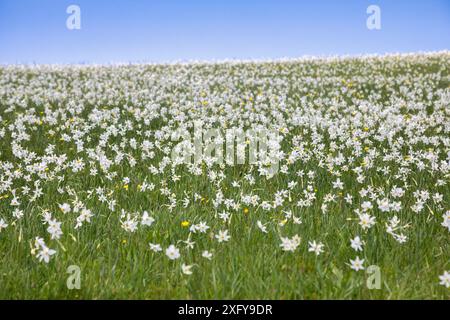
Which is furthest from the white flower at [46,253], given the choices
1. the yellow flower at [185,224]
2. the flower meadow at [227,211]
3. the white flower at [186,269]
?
the yellow flower at [185,224]

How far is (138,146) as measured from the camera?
30.8 feet

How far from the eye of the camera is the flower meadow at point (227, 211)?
4.00m

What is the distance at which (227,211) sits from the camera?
18.8 feet

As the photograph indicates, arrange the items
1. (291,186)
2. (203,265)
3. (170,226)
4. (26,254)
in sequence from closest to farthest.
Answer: (203,265) → (26,254) → (170,226) → (291,186)

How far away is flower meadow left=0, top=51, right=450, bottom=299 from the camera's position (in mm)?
4000

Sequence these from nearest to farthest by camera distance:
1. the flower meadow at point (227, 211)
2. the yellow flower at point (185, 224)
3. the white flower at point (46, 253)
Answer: the white flower at point (46, 253) < the flower meadow at point (227, 211) < the yellow flower at point (185, 224)

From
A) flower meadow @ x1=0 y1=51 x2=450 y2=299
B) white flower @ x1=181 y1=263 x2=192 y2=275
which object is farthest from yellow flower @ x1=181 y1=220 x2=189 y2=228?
white flower @ x1=181 y1=263 x2=192 y2=275

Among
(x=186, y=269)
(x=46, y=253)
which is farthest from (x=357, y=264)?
(x=46, y=253)

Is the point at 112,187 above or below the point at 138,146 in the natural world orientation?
below

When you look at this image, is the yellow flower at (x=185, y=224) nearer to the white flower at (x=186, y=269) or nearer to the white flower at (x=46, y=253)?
the white flower at (x=186, y=269)
